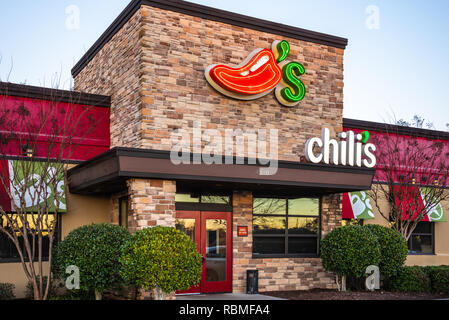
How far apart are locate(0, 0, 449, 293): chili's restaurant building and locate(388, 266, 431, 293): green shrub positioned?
80.5 inches

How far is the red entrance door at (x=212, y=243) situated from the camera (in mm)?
16422

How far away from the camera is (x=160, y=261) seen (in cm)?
1281

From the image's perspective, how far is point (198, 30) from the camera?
16578 millimetres

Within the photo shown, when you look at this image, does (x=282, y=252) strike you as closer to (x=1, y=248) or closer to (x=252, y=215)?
(x=252, y=215)

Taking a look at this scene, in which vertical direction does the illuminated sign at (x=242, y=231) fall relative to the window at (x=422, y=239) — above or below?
above

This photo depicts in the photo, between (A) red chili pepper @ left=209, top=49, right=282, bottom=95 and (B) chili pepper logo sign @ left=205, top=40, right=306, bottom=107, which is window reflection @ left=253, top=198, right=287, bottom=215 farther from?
(A) red chili pepper @ left=209, top=49, right=282, bottom=95

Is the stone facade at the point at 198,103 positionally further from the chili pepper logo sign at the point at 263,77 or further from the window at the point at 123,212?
the window at the point at 123,212

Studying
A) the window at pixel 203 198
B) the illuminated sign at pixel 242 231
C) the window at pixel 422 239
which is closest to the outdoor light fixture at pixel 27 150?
the window at pixel 203 198

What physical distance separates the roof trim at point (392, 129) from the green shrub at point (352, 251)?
19.0ft

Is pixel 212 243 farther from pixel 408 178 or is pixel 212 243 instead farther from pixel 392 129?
pixel 392 129

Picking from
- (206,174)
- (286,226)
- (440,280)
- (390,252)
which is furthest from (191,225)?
(440,280)

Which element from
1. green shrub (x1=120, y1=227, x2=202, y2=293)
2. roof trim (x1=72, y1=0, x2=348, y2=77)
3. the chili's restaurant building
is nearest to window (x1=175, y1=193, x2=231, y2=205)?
the chili's restaurant building

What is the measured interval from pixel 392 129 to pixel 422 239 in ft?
15.7

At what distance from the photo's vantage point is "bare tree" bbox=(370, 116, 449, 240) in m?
20.6
